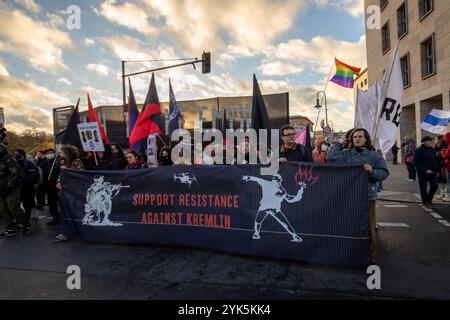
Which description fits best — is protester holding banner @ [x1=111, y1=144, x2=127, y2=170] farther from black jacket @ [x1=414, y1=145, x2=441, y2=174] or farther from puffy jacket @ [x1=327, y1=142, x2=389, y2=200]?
black jacket @ [x1=414, y1=145, x2=441, y2=174]

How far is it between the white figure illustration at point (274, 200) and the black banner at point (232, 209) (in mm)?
13

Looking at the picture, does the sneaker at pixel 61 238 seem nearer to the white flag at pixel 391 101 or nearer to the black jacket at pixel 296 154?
the black jacket at pixel 296 154

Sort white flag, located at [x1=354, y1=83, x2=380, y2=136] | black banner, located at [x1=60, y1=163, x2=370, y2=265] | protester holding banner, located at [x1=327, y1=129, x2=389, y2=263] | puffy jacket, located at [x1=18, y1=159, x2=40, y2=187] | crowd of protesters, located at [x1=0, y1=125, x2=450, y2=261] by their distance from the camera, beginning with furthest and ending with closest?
puffy jacket, located at [x1=18, y1=159, x2=40, y2=187] < white flag, located at [x1=354, y1=83, x2=380, y2=136] < crowd of protesters, located at [x1=0, y1=125, x2=450, y2=261] < protester holding banner, located at [x1=327, y1=129, x2=389, y2=263] < black banner, located at [x1=60, y1=163, x2=370, y2=265]

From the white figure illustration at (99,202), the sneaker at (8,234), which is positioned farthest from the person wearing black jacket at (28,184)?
the white figure illustration at (99,202)

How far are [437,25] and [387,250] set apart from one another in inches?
650

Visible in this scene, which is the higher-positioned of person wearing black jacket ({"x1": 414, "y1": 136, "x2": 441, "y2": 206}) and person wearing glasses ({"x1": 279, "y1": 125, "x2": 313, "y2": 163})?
person wearing glasses ({"x1": 279, "y1": 125, "x2": 313, "y2": 163})

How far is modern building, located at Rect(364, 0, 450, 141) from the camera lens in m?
15.4

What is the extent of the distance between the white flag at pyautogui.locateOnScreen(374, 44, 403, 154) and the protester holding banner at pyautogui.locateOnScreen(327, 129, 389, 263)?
2.84ft

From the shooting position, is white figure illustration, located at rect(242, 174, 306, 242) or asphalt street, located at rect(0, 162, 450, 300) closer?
asphalt street, located at rect(0, 162, 450, 300)

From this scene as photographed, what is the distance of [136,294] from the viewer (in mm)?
3305

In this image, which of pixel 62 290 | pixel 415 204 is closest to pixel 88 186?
pixel 62 290

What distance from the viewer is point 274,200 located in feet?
13.8

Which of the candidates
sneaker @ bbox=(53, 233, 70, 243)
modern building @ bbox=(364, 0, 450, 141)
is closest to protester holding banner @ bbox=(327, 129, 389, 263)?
sneaker @ bbox=(53, 233, 70, 243)
